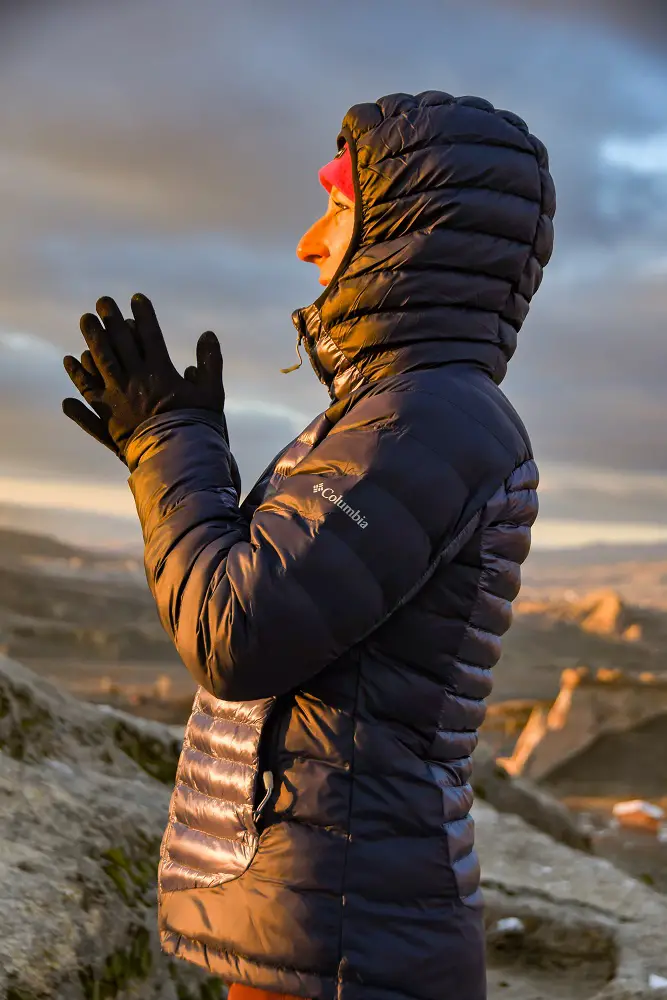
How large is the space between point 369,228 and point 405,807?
0.96 m

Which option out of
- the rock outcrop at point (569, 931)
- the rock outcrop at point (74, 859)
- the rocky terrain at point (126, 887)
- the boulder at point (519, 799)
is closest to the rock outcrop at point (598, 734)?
the boulder at point (519, 799)

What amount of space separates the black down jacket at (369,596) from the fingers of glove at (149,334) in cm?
12

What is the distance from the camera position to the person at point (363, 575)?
1.72 m

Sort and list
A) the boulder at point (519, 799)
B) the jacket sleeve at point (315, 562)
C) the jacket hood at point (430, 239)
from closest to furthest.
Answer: the jacket sleeve at point (315, 562), the jacket hood at point (430, 239), the boulder at point (519, 799)

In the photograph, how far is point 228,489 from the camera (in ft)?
6.42

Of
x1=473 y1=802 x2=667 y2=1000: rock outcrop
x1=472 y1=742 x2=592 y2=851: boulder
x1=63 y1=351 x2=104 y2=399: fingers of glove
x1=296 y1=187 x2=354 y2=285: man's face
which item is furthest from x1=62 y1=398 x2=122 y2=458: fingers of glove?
x1=472 y1=742 x2=592 y2=851: boulder

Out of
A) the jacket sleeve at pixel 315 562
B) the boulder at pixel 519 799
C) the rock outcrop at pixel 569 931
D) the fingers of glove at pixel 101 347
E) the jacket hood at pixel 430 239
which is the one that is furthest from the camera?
the boulder at pixel 519 799

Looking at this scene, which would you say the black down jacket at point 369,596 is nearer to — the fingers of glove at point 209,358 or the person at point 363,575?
the person at point 363,575

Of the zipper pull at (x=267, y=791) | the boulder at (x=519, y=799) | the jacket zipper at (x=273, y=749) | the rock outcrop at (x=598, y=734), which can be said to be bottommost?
the zipper pull at (x=267, y=791)

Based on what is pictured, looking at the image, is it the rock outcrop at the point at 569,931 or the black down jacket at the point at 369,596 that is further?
the rock outcrop at the point at 569,931

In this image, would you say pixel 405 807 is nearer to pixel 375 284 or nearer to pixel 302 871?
pixel 302 871

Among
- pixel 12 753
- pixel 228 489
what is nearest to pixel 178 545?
pixel 228 489

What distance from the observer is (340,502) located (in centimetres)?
171

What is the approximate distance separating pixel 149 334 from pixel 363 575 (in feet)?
2.11
